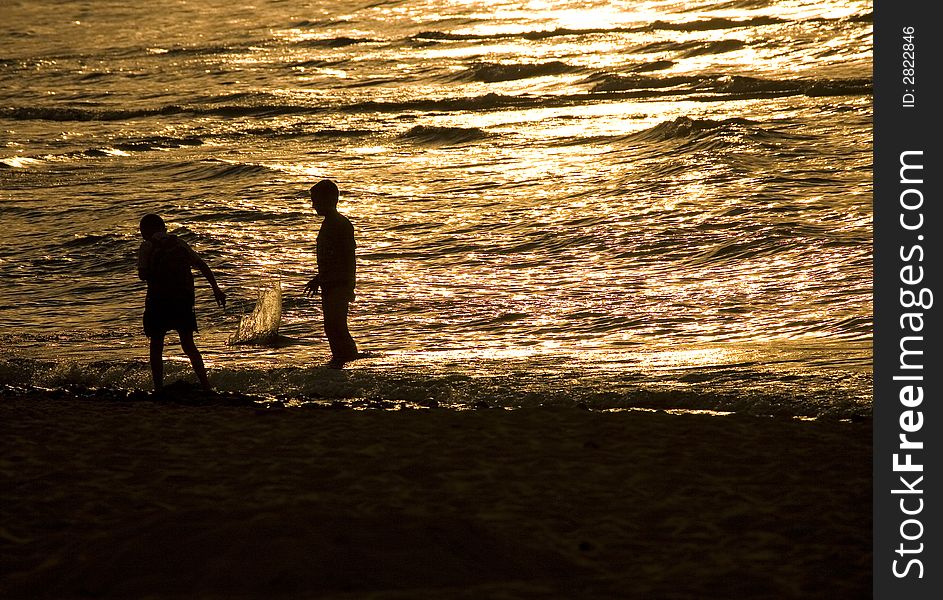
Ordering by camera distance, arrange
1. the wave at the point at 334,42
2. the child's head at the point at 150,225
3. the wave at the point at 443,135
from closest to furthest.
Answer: the child's head at the point at 150,225 → the wave at the point at 443,135 → the wave at the point at 334,42

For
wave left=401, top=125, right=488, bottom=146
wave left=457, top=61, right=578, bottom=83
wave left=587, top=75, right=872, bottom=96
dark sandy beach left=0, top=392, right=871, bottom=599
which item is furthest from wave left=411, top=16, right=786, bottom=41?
dark sandy beach left=0, top=392, right=871, bottom=599

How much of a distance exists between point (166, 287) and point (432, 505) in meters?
3.88

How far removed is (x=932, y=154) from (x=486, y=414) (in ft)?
10.8

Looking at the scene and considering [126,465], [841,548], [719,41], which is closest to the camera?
[841,548]

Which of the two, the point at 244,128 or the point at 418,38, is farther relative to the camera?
the point at 418,38

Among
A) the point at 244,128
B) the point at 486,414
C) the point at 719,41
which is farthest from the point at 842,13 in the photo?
the point at 486,414

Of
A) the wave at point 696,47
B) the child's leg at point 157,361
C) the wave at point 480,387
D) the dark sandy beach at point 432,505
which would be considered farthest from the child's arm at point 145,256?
the wave at point 696,47

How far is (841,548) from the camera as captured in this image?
529 centimetres

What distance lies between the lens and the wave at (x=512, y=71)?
31.1 meters

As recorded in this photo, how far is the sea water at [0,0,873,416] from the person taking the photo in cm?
977

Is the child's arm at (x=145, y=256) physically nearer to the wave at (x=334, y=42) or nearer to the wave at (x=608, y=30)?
the wave at (x=608, y=30)

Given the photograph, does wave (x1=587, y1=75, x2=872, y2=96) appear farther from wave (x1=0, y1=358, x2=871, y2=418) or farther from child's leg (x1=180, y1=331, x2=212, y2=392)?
child's leg (x1=180, y1=331, x2=212, y2=392)

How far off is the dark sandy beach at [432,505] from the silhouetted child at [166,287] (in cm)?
114

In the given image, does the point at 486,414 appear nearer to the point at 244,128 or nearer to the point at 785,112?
the point at 785,112
